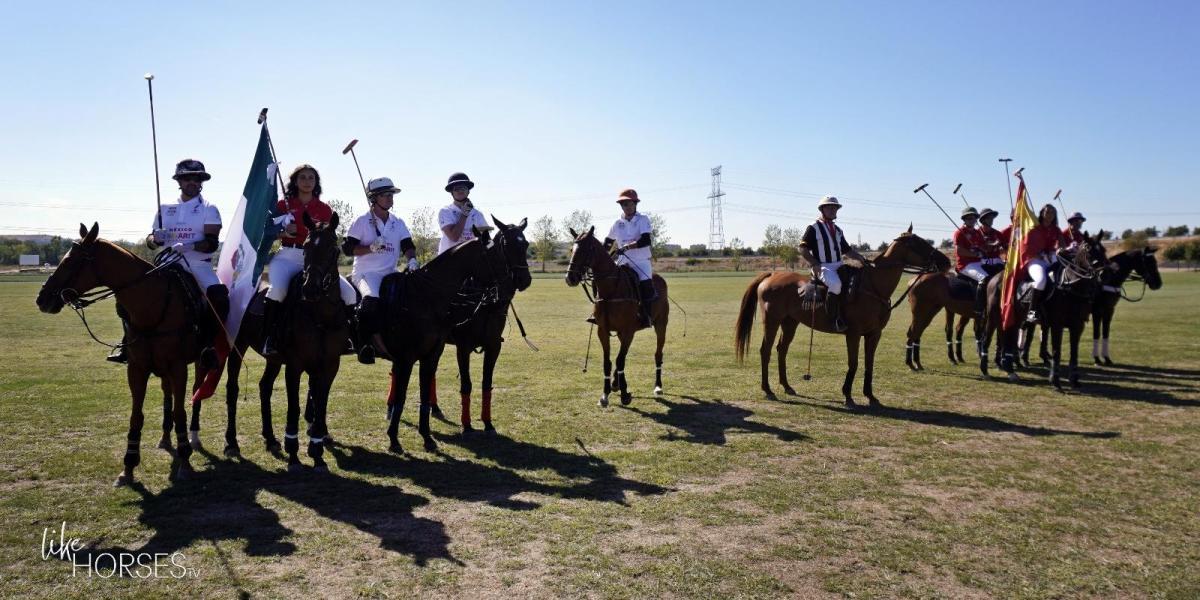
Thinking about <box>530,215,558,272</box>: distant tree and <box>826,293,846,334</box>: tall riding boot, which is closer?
<box>826,293,846,334</box>: tall riding boot

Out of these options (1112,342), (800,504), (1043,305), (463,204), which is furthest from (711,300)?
(800,504)

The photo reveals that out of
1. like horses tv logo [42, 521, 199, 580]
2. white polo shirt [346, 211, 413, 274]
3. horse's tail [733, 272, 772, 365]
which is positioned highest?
white polo shirt [346, 211, 413, 274]

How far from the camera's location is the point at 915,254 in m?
10.9

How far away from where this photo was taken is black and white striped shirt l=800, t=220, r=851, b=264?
10805mm

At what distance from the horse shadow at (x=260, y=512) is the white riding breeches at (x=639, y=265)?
5.47 m

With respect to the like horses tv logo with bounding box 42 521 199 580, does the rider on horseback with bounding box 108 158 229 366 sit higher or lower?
higher

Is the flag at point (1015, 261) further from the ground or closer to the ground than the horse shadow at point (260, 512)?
further from the ground

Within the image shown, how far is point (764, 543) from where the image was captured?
17.2 feet

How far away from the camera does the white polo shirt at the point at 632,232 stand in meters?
11.2

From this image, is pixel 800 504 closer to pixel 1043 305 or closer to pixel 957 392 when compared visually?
pixel 957 392

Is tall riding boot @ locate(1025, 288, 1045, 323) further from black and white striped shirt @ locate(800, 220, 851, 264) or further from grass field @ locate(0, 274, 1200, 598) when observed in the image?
black and white striped shirt @ locate(800, 220, 851, 264)

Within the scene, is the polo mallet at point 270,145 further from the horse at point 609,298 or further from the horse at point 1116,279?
the horse at point 1116,279

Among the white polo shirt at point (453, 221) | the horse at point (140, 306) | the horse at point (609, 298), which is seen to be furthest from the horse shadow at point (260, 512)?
the horse at point (609, 298)

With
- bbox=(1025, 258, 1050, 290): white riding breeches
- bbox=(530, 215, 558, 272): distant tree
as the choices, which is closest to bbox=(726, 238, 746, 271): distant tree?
bbox=(530, 215, 558, 272): distant tree
